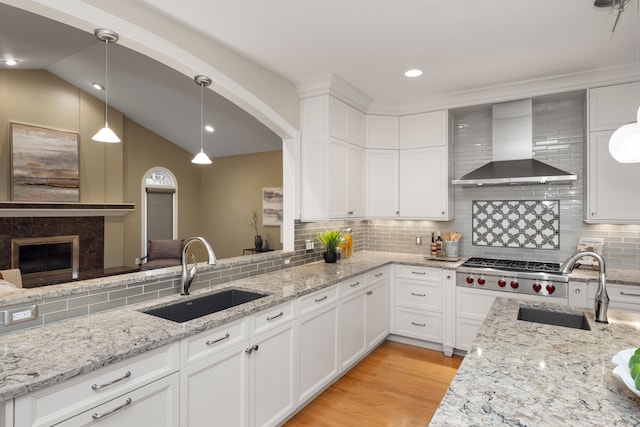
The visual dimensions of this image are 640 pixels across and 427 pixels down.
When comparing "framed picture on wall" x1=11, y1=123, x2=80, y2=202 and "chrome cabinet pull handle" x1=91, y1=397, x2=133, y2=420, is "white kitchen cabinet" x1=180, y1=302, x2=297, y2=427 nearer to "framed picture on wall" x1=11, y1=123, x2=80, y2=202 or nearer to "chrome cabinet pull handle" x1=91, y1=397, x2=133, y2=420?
"chrome cabinet pull handle" x1=91, y1=397, x2=133, y2=420

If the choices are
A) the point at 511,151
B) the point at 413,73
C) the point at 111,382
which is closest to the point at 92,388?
the point at 111,382

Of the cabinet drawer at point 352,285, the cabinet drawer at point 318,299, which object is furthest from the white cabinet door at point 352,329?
the cabinet drawer at point 318,299

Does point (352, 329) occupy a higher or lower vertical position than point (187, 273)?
lower

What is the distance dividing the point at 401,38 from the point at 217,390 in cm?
263

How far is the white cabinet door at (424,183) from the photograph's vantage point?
3.97 meters

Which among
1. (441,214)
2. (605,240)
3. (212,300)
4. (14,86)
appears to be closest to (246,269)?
(212,300)

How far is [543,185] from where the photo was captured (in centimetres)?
369

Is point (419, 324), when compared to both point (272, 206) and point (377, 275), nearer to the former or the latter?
point (377, 275)

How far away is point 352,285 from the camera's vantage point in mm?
3223

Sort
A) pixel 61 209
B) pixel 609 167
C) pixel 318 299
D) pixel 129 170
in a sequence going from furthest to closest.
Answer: pixel 129 170 < pixel 61 209 < pixel 609 167 < pixel 318 299

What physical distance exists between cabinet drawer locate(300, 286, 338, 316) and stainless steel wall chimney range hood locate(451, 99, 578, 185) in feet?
6.15

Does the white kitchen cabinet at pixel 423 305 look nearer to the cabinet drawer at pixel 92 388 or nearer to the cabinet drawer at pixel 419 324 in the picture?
the cabinet drawer at pixel 419 324

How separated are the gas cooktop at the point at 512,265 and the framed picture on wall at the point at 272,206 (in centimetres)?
411

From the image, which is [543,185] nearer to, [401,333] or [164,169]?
[401,333]
